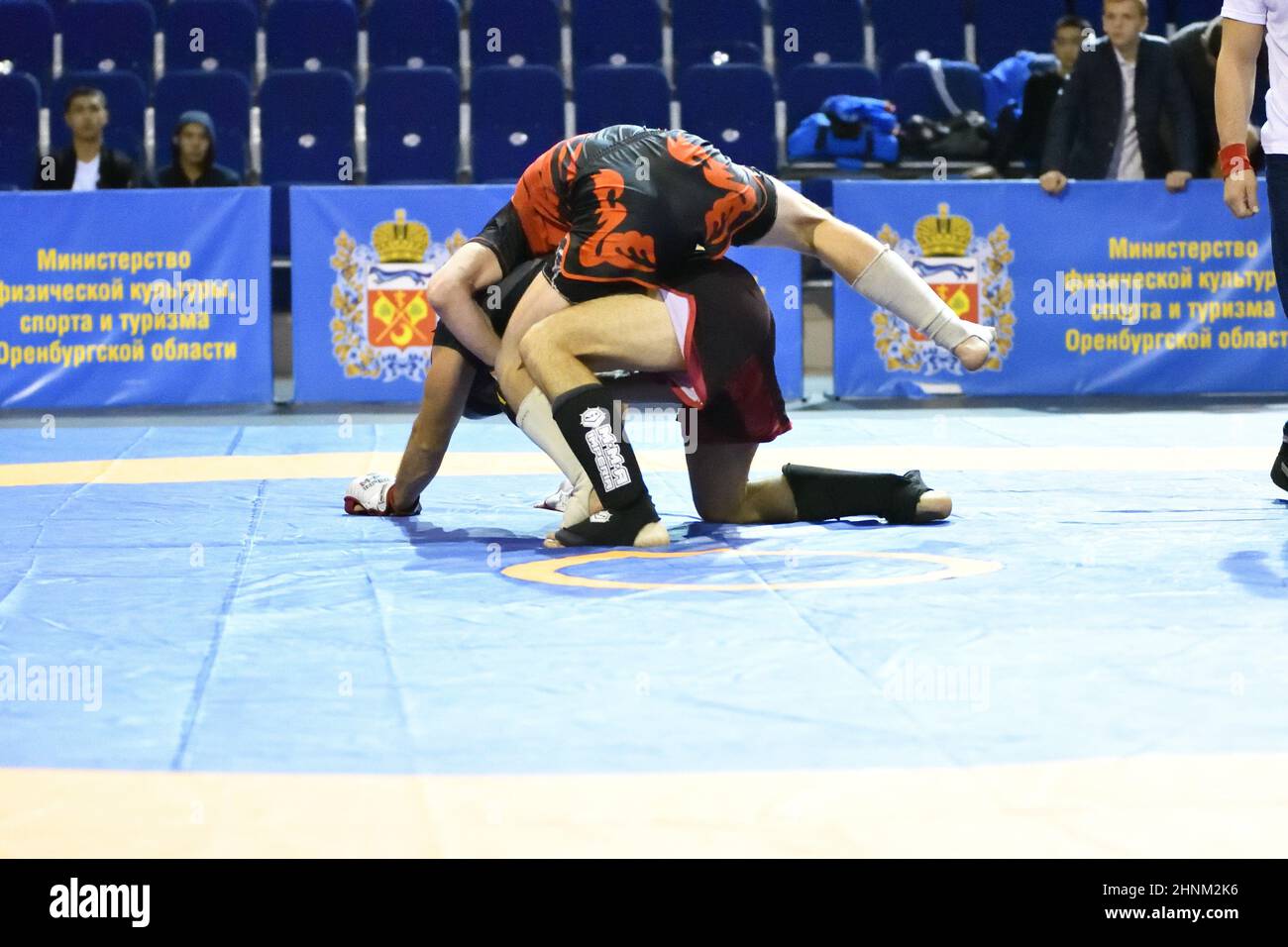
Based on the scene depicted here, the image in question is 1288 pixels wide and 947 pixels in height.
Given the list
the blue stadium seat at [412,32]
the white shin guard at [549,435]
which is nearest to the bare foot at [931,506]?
the white shin guard at [549,435]

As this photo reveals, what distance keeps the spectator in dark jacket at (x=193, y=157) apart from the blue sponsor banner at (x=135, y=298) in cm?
88

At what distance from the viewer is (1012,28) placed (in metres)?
10.8

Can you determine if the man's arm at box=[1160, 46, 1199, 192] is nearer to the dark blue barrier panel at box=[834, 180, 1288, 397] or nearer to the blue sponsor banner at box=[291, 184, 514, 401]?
the dark blue barrier panel at box=[834, 180, 1288, 397]

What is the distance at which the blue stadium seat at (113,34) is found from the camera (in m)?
10.3

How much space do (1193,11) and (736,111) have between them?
11.2 feet

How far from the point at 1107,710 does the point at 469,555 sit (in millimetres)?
1944

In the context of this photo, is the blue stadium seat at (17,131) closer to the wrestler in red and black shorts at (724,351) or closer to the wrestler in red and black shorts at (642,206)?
the wrestler in red and black shorts at (642,206)

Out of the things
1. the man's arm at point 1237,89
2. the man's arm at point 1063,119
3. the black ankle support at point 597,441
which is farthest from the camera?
the man's arm at point 1063,119

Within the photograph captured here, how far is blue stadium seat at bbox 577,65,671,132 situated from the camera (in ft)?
31.6

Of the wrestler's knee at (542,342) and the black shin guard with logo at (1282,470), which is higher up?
the wrestler's knee at (542,342)

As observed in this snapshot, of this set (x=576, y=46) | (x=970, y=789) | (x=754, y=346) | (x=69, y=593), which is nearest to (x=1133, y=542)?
(x=754, y=346)
